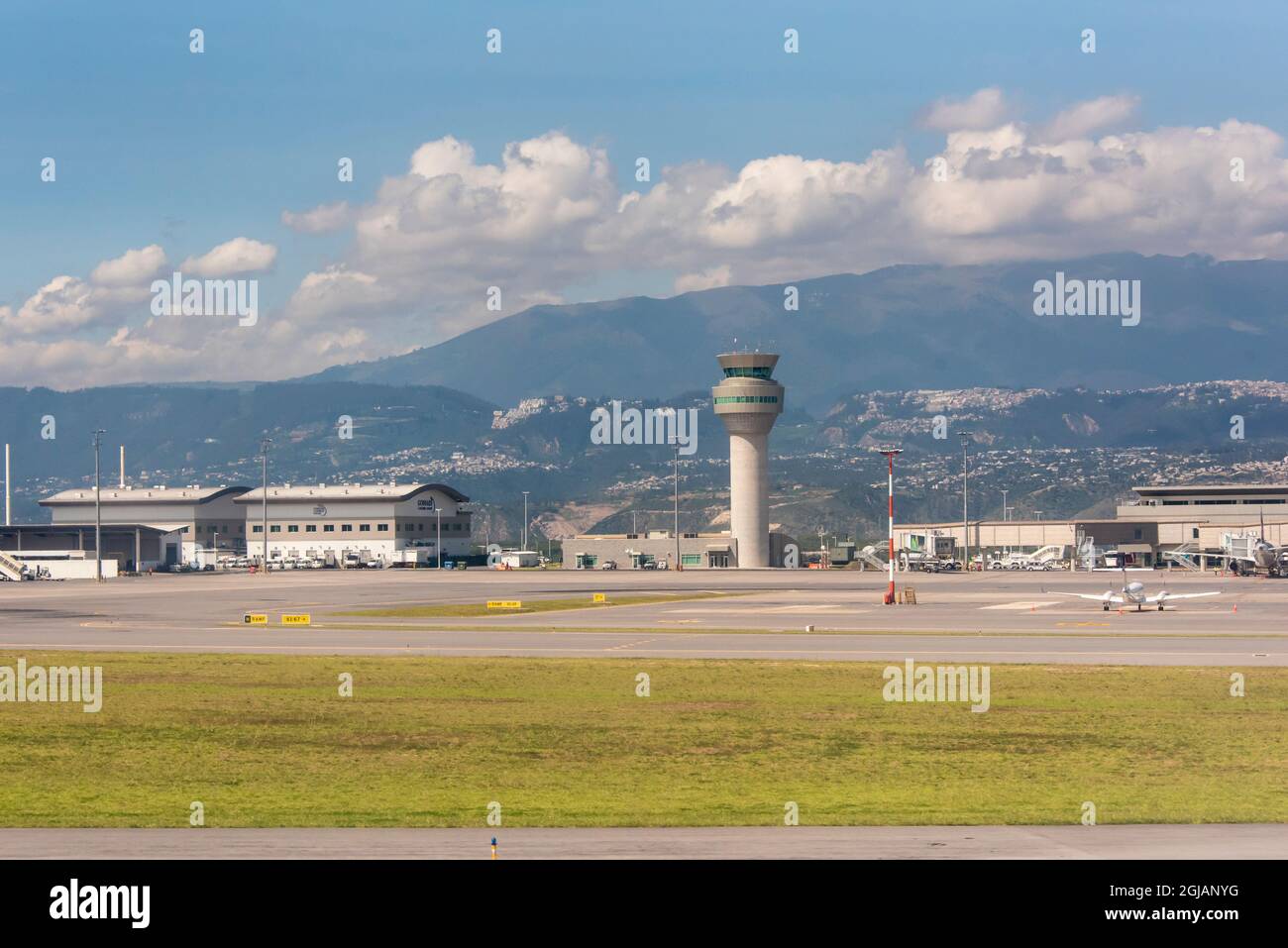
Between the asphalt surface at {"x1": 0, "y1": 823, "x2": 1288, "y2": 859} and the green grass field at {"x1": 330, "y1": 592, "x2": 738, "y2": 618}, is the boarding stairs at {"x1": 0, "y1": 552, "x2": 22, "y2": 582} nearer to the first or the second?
the green grass field at {"x1": 330, "y1": 592, "x2": 738, "y2": 618}

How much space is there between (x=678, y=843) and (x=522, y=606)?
74.9 meters

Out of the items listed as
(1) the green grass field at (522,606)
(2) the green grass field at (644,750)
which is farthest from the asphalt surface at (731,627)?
(2) the green grass field at (644,750)

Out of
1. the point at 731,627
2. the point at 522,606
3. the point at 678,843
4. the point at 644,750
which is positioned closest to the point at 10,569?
the point at 522,606

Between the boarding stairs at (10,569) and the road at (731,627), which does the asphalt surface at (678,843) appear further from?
the boarding stairs at (10,569)

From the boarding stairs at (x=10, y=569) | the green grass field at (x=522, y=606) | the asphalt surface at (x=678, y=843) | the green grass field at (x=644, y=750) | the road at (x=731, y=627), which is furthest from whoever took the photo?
the boarding stairs at (x=10, y=569)

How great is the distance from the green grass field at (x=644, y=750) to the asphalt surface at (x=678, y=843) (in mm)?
911

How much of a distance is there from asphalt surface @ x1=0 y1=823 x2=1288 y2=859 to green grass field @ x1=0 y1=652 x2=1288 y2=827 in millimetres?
911

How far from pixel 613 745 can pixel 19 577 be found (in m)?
165

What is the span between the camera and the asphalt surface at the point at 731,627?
185 feet

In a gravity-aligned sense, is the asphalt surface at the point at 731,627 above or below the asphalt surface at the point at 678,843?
below

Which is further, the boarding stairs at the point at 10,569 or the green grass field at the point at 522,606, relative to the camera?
the boarding stairs at the point at 10,569

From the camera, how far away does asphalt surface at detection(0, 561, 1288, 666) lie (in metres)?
56.4
